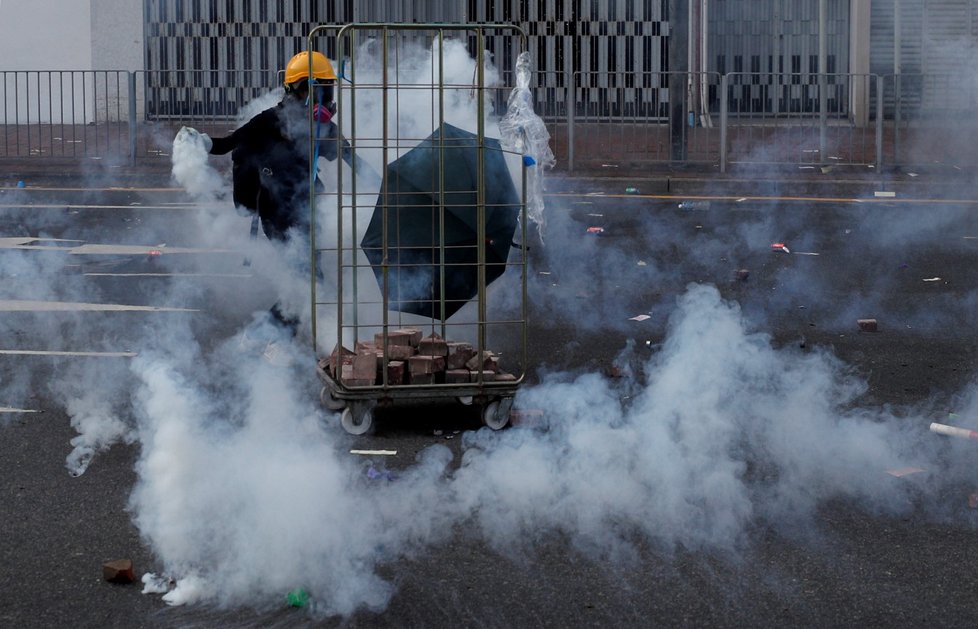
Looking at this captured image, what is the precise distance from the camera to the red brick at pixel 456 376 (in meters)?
5.67

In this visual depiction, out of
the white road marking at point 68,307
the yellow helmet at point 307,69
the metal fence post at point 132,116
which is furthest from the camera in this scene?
the metal fence post at point 132,116

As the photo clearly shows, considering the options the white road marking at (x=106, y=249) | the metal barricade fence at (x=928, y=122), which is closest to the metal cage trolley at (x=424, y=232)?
the white road marking at (x=106, y=249)

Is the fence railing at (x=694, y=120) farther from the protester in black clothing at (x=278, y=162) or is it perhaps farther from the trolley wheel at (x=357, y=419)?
the trolley wheel at (x=357, y=419)

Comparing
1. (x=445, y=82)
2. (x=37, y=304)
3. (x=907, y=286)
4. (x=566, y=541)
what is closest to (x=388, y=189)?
(x=445, y=82)

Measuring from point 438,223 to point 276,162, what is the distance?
1282 millimetres

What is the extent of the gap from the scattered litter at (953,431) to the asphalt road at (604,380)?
4 cm

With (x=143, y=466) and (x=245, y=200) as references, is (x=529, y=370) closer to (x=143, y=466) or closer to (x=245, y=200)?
(x=245, y=200)

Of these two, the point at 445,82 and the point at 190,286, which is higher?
the point at 445,82

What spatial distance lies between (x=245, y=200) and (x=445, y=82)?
1.43 metres

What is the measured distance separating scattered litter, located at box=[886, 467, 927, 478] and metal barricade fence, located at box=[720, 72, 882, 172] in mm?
9718

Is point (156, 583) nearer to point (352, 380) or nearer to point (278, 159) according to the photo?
point (352, 380)

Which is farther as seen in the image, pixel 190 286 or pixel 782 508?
pixel 190 286

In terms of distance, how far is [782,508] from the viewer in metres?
4.82

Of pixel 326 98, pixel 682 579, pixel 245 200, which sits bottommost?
pixel 682 579
